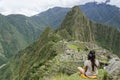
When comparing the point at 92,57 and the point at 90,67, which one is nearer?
the point at 92,57

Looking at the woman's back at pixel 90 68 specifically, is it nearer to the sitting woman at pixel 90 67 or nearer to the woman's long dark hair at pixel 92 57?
the sitting woman at pixel 90 67

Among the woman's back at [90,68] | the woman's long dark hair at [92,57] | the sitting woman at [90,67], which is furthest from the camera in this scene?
the woman's back at [90,68]

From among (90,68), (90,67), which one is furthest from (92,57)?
(90,68)

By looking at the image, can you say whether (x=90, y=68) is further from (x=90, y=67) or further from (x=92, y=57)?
(x=92, y=57)

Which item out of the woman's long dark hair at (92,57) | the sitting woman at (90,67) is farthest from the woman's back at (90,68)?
the woman's long dark hair at (92,57)

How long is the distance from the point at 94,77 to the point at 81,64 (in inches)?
759

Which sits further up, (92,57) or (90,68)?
(92,57)

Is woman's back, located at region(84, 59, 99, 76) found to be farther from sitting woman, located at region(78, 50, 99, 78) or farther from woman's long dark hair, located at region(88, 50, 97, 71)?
woman's long dark hair, located at region(88, 50, 97, 71)

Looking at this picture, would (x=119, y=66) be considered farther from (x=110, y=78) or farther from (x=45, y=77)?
(x=45, y=77)

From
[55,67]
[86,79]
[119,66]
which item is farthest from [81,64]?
[119,66]

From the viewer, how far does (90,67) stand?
24.2m

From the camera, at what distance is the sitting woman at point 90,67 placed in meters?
23.1

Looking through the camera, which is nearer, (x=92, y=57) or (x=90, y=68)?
(x=92, y=57)

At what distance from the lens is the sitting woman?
2306 cm
